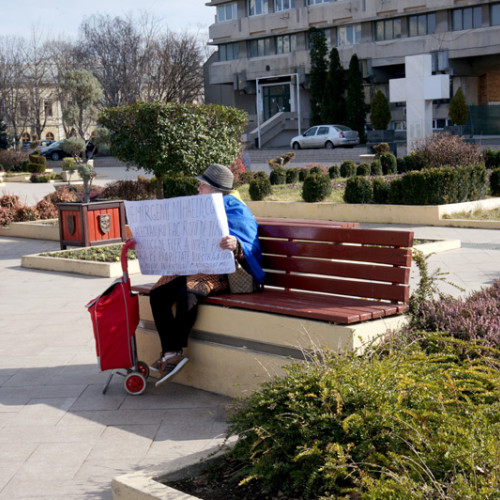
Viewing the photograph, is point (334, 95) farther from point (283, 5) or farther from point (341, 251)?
point (341, 251)

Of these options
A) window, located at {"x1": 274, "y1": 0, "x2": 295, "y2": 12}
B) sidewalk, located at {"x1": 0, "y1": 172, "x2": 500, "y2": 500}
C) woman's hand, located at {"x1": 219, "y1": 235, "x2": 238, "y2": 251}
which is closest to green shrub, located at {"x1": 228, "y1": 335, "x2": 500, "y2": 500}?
sidewalk, located at {"x1": 0, "y1": 172, "x2": 500, "y2": 500}

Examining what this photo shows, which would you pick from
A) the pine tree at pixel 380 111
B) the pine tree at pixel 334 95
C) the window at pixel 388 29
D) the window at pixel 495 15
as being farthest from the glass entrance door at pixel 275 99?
the window at pixel 495 15

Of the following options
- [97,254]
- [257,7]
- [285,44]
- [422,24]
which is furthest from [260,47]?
[97,254]

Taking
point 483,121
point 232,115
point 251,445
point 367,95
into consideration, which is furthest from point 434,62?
point 251,445

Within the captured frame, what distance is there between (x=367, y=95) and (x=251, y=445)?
181 ft

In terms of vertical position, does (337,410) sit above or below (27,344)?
above

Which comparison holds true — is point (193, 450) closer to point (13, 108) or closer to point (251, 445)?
point (251, 445)

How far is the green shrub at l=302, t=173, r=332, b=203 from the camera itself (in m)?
17.9

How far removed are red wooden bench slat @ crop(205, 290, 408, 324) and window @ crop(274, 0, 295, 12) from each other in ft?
190

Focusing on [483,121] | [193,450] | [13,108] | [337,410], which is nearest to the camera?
[337,410]

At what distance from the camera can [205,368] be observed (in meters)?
5.80

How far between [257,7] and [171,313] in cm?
6067

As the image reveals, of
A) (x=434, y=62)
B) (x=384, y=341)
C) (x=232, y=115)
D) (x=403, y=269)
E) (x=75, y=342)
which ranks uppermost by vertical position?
(x=434, y=62)

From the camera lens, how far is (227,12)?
65188 millimetres
